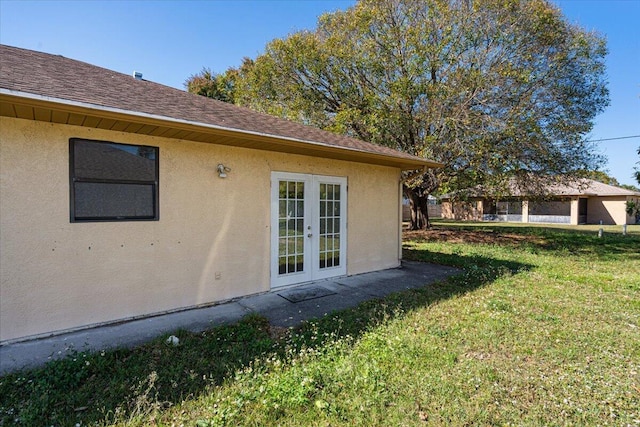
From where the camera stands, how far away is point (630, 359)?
11.0 feet

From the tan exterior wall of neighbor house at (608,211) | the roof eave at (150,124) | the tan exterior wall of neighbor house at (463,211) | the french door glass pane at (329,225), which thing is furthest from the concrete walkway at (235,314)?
the tan exterior wall of neighbor house at (608,211)

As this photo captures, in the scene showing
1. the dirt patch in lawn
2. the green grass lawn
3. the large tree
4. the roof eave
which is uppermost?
the large tree

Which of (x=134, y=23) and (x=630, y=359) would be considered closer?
(x=630, y=359)

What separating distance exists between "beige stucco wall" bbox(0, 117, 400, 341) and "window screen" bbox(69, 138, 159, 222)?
0.31ft

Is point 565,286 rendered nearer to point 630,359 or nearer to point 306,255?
point 630,359

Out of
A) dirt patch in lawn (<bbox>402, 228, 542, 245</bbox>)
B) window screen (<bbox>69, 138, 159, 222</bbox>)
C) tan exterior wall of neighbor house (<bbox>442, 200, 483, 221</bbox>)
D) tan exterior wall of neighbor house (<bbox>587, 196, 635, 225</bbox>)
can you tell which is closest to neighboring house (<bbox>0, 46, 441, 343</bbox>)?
window screen (<bbox>69, 138, 159, 222</bbox>)

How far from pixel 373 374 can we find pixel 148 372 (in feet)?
7.16

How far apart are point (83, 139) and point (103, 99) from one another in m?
0.67

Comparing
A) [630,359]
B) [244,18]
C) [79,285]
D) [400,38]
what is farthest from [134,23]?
[630,359]

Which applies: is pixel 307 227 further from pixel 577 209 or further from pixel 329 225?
pixel 577 209

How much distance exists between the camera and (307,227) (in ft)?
20.6

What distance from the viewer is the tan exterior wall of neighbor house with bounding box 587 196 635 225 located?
2698 centimetres

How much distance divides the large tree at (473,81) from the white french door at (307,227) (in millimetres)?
5566

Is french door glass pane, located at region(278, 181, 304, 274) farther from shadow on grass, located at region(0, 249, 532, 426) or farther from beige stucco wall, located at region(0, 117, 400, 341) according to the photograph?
shadow on grass, located at region(0, 249, 532, 426)
